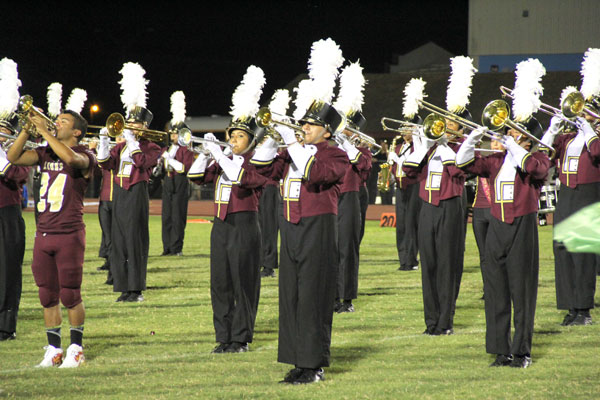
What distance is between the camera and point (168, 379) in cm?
610

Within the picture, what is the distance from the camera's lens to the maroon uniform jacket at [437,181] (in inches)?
316

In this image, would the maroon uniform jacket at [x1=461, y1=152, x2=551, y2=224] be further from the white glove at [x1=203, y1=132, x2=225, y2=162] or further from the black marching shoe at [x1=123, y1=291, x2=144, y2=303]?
the black marching shoe at [x1=123, y1=291, x2=144, y2=303]

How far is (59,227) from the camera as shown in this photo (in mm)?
6441

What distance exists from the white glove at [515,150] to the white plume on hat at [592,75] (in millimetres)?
2647

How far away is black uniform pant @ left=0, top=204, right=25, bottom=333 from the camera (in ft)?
24.9

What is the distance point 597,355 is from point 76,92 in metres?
6.30

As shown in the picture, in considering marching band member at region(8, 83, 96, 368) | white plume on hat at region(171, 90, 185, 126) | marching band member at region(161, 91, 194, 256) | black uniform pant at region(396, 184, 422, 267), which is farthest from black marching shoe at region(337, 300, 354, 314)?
marching band member at region(161, 91, 194, 256)

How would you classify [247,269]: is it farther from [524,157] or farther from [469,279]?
[469,279]

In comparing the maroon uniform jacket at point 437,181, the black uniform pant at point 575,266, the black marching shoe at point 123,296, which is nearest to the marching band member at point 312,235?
the maroon uniform jacket at point 437,181

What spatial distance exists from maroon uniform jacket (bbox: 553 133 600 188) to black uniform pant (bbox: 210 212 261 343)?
3585 mm

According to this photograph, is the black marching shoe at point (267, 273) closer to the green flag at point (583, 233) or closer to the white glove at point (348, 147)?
the white glove at point (348, 147)

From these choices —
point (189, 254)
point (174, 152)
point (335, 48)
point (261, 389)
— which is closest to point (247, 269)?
point (261, 389)

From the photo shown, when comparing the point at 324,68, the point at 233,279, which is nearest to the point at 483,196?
the point at 233,279

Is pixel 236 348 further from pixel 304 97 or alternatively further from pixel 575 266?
pixel 575 266
